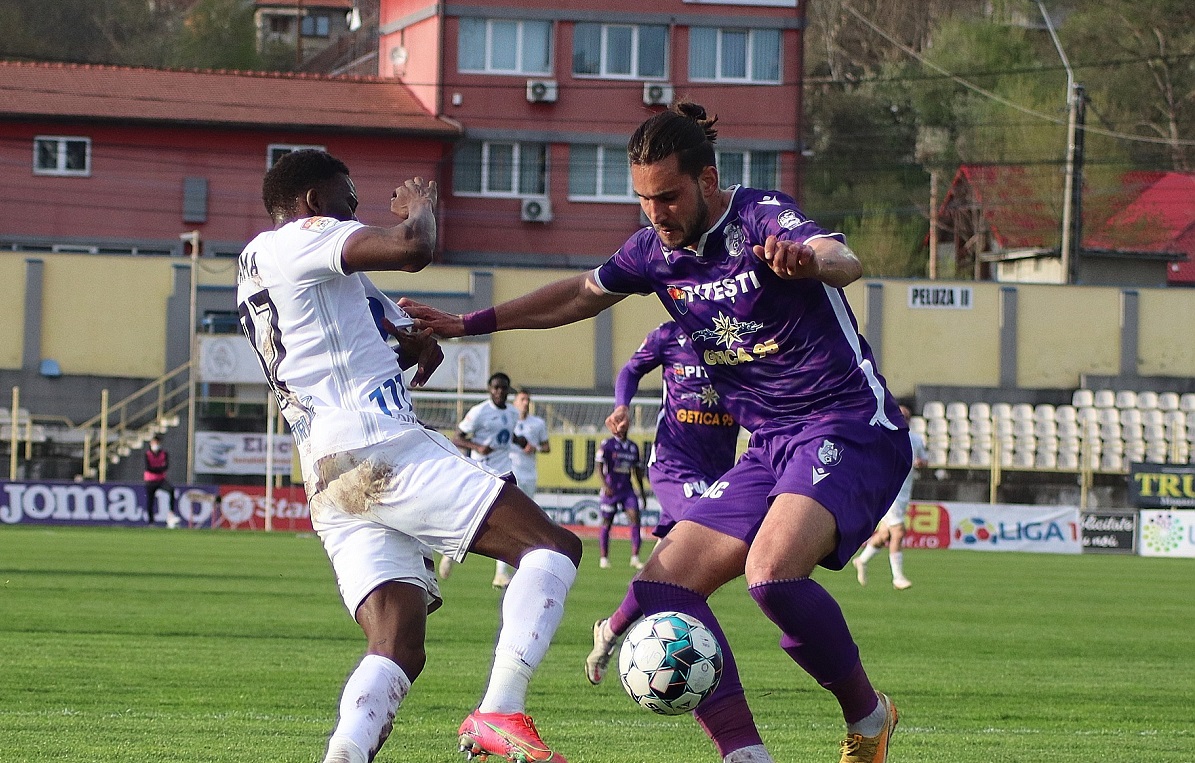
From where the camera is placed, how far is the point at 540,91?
142 feet

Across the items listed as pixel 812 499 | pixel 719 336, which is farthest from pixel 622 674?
pixel 719 336

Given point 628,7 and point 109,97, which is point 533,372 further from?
point 109,97

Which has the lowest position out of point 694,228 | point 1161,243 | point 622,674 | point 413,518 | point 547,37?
point 622,674

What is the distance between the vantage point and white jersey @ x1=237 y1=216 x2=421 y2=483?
16.7 feet

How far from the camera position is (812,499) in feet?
17.5

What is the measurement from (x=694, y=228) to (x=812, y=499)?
102cm

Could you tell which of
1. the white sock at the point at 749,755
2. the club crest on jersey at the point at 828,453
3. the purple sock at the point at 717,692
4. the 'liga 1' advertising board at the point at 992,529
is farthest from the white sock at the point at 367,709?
the 'liga 1' advertising board at the point at 992,529

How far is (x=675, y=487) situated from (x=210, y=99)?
36413 mm

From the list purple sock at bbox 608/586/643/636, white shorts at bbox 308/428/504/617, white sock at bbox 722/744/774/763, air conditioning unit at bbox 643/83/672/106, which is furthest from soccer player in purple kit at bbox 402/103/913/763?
air conditioning unit at bbox 643/83/672/106

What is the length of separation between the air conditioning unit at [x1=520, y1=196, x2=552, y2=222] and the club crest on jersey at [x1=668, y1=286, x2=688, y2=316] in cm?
3798

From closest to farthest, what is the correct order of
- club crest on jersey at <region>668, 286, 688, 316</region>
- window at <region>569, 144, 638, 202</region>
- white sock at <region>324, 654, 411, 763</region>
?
1. white sock at <region>324, 654, 411, 763</region>
2. club crest on jersey at <region>668, 286, 688, 316</region>
3. window at <region>569, 144, 638, 202</region>

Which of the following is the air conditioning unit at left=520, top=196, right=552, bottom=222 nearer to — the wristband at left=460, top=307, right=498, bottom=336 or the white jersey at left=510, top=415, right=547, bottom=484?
the white jersey at left=510, top=415, right=547, bottom=484

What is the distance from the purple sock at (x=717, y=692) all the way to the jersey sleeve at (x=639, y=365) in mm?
5141

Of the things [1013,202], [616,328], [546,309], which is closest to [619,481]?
[546,309]
